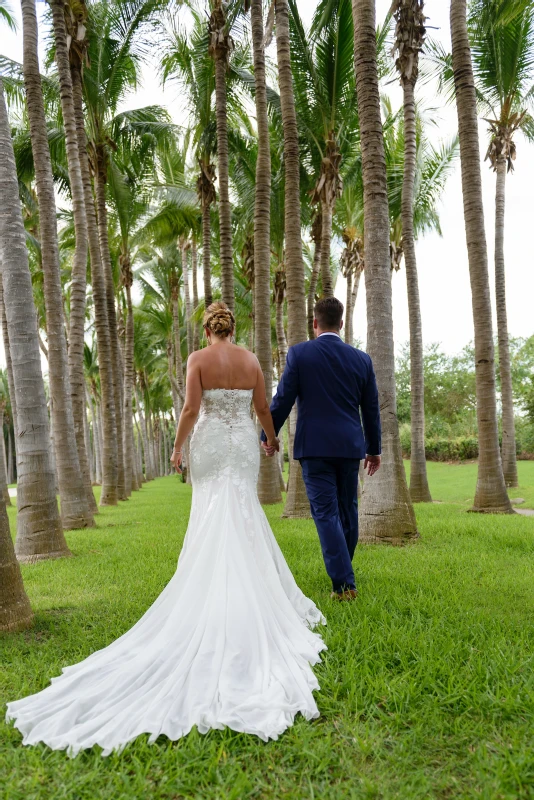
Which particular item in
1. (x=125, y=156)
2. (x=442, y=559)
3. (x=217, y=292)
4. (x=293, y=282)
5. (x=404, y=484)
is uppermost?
(x=125, y=156)

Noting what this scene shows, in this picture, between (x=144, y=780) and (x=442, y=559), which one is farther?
(x=442, y=559)

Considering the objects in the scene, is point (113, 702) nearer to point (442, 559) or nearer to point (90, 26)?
point (442, 559)

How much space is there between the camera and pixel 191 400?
14.4 feet

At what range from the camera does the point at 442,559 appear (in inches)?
251

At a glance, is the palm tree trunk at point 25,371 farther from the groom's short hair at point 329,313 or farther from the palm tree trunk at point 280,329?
the palm tree trunk at point 280,329

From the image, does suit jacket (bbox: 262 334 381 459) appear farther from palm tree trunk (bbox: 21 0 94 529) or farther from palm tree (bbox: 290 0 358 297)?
A: palm tree (bbox: 290 0 358 297)

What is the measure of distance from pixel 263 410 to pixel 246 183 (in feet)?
50.3

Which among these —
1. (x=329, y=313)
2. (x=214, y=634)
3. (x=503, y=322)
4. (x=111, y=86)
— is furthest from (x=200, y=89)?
(x=214, y=634)

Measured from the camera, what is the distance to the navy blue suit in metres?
4.76

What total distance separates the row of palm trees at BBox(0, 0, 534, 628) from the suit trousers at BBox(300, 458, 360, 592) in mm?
2396

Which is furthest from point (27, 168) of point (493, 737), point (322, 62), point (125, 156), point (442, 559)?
point (493, 737)

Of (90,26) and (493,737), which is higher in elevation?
(90,26)

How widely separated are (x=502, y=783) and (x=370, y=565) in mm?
3801

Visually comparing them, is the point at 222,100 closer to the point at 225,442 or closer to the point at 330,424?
the point at 330,424
